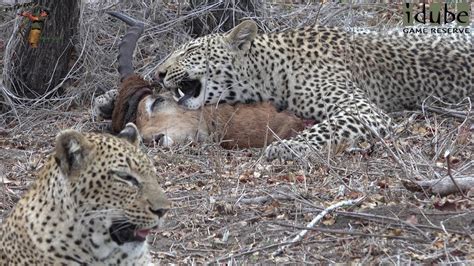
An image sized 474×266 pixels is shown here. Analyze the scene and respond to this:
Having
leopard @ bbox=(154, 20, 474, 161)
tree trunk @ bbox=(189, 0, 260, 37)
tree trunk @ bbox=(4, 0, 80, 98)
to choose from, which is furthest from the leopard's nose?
tree trunk @ bbox=(189, 0, 260, 37)

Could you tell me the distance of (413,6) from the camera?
1494 cm

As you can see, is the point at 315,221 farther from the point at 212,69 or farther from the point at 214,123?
the point at 212,69

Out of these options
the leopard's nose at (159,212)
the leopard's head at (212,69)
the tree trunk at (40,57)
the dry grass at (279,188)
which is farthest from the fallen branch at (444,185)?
the tree trunk at (40,57)

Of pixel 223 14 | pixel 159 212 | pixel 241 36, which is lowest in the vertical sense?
pixel 223 14

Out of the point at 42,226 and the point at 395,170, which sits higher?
the point at 42,226

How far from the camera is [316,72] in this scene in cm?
1160

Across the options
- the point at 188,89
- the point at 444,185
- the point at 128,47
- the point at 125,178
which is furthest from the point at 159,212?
the point at 128,47

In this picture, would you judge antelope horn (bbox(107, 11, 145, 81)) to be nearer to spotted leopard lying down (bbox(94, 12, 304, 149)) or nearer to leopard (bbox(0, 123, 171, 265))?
spotted leopard lying down (bbox(94, 12, 304, 149))

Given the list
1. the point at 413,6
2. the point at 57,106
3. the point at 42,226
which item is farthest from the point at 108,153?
the point at 413,6

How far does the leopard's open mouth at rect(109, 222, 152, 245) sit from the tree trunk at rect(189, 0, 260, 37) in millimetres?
7229

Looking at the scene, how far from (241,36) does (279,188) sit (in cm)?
322

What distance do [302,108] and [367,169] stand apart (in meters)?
2.53

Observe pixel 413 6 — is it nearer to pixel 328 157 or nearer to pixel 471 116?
pixel 471 116

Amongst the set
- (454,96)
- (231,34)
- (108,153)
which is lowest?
(454,96)
